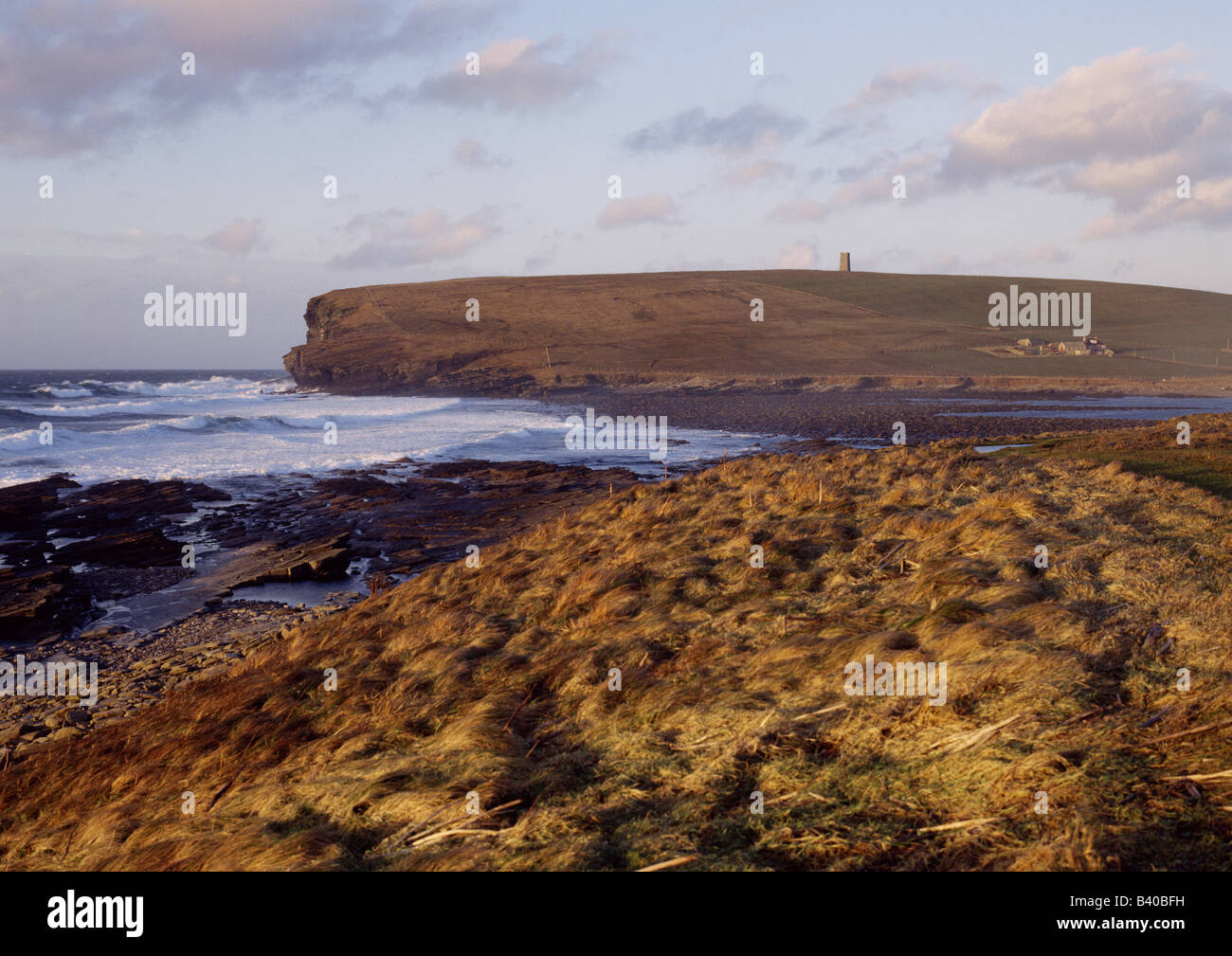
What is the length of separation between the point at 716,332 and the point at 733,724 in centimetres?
10543

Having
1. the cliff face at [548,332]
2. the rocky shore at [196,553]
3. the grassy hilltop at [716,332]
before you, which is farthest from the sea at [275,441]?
the grassy hilltop at [716,332]

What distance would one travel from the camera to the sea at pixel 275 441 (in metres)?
32.6

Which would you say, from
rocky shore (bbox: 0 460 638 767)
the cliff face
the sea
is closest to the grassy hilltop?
the cliff face

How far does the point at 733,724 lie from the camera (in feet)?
20.5

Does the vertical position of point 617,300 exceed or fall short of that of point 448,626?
it exceeds it

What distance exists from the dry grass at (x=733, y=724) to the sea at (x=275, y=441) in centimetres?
2033

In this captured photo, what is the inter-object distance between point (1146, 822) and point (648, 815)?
2.74 metres

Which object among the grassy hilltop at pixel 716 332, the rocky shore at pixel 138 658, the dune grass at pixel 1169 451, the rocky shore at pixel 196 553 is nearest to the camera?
the rocky shore at pixel 138 658

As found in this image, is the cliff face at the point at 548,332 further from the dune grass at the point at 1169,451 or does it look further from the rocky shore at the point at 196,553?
the dune grass at the point at 1169,451

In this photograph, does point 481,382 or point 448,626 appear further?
point 481,382

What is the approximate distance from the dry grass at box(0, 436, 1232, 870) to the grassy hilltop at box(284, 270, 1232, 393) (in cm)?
7453

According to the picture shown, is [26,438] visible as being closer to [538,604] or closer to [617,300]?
[538,604]
